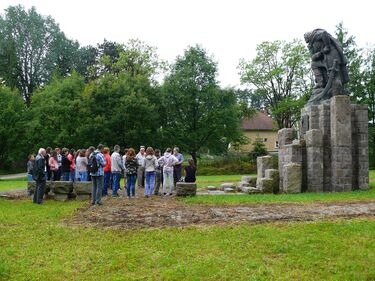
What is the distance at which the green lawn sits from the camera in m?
6.83

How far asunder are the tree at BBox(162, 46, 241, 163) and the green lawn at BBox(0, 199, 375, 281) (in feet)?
100

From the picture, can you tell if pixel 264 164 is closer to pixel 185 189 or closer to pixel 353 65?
pixel 185 189

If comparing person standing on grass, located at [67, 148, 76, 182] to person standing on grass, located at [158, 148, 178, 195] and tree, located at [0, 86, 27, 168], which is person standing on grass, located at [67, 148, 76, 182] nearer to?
person standing on grass, located at [158, 148, 178, 195]

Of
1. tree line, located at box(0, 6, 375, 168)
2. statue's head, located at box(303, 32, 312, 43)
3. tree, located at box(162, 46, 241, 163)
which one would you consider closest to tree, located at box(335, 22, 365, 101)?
tree line, located at box(0, 6, 375, 168)

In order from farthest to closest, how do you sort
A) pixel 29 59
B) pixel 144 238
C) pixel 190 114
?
1. pixel 29 59
2. pixel 190 114
3. pixel 144 238

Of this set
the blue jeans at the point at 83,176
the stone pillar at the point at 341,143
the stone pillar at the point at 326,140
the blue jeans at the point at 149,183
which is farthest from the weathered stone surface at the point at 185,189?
the stone pillar at the point at 341,143

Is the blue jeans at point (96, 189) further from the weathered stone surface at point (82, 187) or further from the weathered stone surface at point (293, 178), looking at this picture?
the weathered stone surface at point (293, 178)

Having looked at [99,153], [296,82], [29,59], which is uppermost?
[29,59]

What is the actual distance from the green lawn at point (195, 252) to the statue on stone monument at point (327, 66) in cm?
1021

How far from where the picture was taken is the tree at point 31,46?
176 feet

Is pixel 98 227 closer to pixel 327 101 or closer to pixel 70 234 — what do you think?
pixel 70 234

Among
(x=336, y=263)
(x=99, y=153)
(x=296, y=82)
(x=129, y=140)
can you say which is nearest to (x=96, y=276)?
(x=336, y=263)

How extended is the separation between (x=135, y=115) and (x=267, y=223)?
93.3 ft

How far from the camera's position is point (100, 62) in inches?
2069
